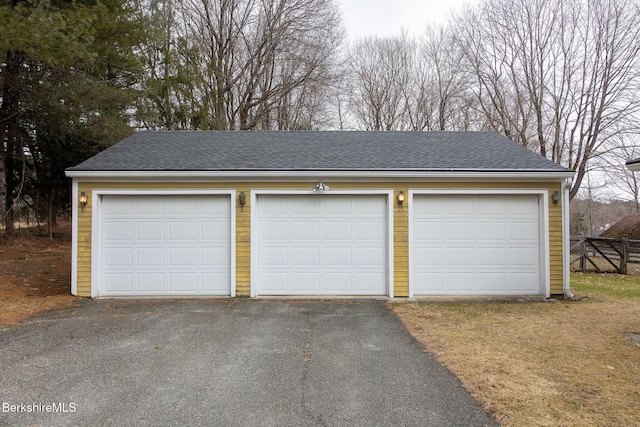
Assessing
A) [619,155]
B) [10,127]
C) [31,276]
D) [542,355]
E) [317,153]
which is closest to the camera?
[542,355]

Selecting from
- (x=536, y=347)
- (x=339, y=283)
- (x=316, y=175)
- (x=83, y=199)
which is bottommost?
(x=536, y=347)

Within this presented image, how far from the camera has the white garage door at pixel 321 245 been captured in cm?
753

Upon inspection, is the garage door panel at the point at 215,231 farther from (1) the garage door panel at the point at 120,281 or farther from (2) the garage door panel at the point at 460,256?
(2) the garage door panel at the point at 460,256

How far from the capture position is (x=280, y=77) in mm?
21875

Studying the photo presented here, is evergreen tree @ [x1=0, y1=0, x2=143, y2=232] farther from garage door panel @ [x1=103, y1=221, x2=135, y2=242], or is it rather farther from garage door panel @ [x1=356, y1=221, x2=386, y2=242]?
garage door panel @ [x1=356, y1=221, x2=386, y2=242]

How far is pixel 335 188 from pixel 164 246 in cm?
351

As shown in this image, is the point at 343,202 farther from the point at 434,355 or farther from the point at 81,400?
the point at 81,400

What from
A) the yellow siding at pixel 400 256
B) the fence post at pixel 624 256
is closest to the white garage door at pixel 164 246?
the yellow siding at pixel 400 256

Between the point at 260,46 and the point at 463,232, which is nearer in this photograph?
the point at 463,232

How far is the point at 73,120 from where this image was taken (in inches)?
449

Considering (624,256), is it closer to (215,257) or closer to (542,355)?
(542,355)

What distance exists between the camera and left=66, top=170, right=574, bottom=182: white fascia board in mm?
7254

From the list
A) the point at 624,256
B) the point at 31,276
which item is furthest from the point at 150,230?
the point at 624,256

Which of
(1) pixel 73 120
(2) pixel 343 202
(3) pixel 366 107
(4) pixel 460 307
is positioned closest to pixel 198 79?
(1) pixel 73 120
